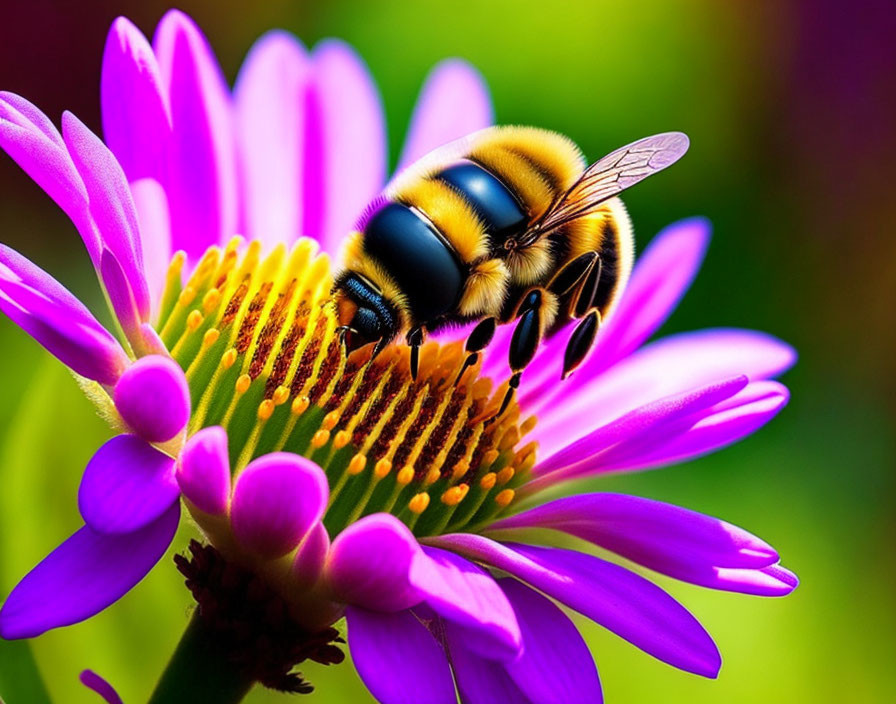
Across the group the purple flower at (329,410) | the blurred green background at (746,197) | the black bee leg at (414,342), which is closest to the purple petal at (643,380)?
the purple flower at (329,410)

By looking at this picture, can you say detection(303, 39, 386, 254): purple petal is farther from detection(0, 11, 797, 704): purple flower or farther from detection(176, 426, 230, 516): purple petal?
detection(176, 426, 230, 516): purple petal

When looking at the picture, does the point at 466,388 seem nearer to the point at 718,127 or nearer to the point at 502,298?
the point at 502,298

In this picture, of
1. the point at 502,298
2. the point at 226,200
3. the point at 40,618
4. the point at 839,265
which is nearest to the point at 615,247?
the point at 502,298

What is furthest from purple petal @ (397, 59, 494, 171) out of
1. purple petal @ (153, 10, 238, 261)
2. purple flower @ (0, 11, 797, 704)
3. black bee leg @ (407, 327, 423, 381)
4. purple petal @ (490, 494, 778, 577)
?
purple petal @ (490, 494, 778, 577)

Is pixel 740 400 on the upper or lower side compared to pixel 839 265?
lower

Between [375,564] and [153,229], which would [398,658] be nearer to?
[375,564]

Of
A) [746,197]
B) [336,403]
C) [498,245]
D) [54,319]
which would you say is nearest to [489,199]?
[498,245]

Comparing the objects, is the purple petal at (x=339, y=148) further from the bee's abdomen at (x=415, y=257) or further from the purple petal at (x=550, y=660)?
the purple petal at (x=550, y=660)
